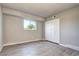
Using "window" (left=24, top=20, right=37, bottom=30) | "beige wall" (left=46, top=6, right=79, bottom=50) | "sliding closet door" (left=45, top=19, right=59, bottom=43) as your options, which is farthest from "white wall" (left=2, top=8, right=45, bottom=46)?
"beige wall" (left=46, top=6, right=79, bottom=50)

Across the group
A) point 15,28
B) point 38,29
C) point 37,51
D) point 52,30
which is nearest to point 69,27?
point 52,30

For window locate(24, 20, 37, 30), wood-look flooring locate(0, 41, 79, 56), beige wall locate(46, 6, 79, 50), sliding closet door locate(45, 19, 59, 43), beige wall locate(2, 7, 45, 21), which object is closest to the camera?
wood-look flooring locate(0, 41, 79, 56)

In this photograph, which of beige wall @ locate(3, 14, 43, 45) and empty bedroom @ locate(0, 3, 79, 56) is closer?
empty bedroom @ locate(0, 3, 79, 56)

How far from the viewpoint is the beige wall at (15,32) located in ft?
13.0

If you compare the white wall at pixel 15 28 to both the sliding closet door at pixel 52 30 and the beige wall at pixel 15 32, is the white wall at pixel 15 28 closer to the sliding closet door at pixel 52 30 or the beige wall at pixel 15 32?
the beige wall at pixel 15 32

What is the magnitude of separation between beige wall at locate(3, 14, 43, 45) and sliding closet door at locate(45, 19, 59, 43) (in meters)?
1.07

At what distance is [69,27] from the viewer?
12.2ft

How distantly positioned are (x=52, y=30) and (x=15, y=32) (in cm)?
249

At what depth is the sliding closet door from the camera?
4.73 m

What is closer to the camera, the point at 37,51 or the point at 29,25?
the point at 37,51

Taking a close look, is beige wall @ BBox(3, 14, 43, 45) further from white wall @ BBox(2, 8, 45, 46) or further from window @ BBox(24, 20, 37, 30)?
window @ BBox(24, 20, 37, 30)

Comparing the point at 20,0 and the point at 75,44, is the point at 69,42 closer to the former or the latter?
the point at 75,44

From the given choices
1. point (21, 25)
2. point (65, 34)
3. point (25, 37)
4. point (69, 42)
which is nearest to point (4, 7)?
point (21, 25)

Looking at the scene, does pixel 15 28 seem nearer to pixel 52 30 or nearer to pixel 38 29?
pixel 38 29
